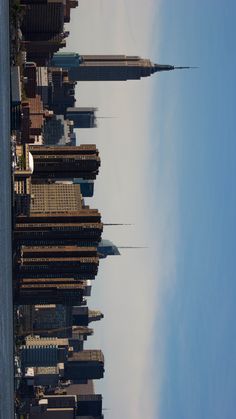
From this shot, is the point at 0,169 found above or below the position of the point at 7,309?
above

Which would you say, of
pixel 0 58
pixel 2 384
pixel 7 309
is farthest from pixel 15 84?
pixel 2 384

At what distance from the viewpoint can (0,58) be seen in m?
164

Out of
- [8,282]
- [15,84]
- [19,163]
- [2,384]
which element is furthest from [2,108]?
[2,384]

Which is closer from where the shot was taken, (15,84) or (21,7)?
(15,84)

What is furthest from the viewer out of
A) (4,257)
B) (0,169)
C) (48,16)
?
(48,16)

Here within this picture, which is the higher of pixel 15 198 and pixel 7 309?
pixel 15 198

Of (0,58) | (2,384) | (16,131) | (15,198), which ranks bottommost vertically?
(2,384)

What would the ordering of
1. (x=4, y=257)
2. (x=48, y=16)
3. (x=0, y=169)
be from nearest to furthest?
(x=0, y=169) < (x=4, y=257) < (x=48, y=16)

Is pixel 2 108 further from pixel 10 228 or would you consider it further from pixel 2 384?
pixel 2 384

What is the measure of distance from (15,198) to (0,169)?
23849 mm

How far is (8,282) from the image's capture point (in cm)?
18550

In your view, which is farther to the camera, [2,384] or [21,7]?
[21,7]

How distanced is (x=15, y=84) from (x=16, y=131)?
12086 millimetres

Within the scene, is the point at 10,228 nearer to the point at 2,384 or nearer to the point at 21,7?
the point at 2,384
